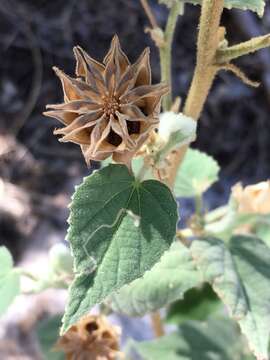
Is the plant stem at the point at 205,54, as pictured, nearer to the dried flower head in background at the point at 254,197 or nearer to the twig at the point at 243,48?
the twig at the point at 243,48

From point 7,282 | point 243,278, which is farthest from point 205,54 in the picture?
point 7,282

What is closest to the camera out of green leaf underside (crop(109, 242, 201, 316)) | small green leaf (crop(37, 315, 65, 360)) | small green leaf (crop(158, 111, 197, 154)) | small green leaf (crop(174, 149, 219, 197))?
small green leaf (crop(158, 111, 197, 154))

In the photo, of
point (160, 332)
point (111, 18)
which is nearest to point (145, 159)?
point (160, 332)

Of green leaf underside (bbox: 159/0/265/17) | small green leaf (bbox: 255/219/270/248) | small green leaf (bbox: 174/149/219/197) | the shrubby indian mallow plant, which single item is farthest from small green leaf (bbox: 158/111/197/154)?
small green leaf (bbox: 255/219/270/248)

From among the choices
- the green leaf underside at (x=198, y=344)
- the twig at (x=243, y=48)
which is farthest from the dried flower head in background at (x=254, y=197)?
the green leaf underside at (x=198, y=344)

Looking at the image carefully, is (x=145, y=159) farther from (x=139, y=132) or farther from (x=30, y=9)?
(x=30, y=9)

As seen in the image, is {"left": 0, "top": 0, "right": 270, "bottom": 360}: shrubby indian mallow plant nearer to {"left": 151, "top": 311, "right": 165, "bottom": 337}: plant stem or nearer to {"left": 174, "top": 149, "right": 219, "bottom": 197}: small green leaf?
{"left": 174, "top": 149, "right": 219, "bottom": 197}: small green leaf

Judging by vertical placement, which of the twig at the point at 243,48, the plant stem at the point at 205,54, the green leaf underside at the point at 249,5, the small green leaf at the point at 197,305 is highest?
the green leaf underside at the point at 249,5
